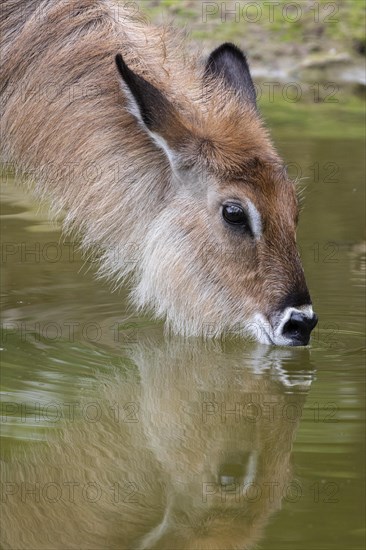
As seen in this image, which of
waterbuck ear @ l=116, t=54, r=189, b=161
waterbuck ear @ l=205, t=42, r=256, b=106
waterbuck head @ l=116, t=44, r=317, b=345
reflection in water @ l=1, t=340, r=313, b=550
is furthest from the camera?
waterbuck ear @ l=205, t=42, r=256, b=106

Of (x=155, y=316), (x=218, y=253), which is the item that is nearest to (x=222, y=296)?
(x=218, y=253)

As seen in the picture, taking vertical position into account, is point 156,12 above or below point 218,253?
above

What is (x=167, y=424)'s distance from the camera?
8.20m

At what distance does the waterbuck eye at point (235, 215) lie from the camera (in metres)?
8.70

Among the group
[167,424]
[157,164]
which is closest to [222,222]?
[157,164]

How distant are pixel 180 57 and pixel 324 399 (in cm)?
274

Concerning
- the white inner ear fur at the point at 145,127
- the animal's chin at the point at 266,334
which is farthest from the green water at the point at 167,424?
the white inner ear fur at the point at 145,127

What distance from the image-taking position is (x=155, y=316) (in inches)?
385

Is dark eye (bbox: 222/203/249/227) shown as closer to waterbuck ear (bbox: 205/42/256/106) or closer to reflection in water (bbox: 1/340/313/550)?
reflection in water (bbox: 1/340/313/550)

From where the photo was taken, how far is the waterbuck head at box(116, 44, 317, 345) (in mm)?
8648

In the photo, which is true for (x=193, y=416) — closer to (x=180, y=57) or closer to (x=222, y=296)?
(x=222, y=296)

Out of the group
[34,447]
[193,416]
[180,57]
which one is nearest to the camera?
[34,447]

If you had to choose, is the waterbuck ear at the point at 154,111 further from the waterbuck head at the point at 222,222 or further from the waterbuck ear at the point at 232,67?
the waterbuck ear at the point at 232,67

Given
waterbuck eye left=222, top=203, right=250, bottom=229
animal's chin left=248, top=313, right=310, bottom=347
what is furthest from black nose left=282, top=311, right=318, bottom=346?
waterbuck eye left=222, top=203, right=250, bottom=229
